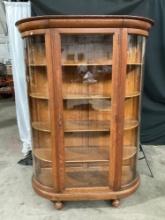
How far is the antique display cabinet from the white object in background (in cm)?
99

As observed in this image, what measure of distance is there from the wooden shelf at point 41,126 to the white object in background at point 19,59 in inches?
35.2

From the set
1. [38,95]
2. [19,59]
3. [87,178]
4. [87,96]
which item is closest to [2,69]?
[19,59]

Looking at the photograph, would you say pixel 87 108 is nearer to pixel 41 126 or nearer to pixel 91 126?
pixel 91 126

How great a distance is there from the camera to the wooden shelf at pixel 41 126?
2.05 meters

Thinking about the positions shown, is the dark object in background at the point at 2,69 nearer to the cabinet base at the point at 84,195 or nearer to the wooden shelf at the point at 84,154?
the wooden shelf at the point at 84,154

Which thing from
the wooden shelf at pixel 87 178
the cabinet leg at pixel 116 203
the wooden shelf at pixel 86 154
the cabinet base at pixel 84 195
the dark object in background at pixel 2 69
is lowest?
the cabinet leg at pixel 116 203

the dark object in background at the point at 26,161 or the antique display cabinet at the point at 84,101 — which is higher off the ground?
the antique display cabinet at the point at 84,101

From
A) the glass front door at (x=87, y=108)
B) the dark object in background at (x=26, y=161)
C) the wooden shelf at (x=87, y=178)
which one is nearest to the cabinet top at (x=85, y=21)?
the glass front door at (x=87, y=108)

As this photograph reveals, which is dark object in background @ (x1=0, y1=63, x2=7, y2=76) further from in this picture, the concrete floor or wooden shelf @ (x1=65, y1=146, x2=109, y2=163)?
wooden shelf @ (x1=65, y1=146, x2=109, y2=163)

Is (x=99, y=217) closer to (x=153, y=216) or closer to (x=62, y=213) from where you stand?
(x=62, y=213)

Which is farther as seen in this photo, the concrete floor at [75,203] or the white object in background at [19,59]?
the white object in background at [19,59]

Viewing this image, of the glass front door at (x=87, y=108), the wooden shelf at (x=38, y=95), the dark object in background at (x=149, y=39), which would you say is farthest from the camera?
the dark object in background at (x=149, y=39)

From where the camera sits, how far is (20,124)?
3.25 meters

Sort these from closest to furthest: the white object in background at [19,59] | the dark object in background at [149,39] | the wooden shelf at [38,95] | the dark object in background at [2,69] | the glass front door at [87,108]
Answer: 1. the glass front door at [87,108]
2. the wooden shelf at [38,95]
3. the dark object in background at [149,39]
4. the white object in background at [19,59]
5. the dark object in background at [2,69]
